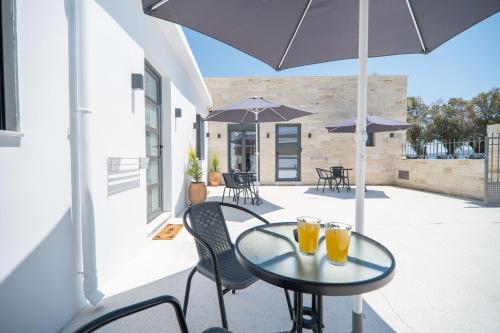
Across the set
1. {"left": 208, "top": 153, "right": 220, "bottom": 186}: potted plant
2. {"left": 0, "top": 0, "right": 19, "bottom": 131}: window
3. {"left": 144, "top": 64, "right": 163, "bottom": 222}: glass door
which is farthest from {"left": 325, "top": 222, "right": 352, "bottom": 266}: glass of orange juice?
{"left": 208, "top": 153, "right": 220, "bottom": 186}: potted plant

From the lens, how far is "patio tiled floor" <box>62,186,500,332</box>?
1610mm

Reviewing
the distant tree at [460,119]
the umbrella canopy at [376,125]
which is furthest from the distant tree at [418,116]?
the umbrella canopy at [376,125]

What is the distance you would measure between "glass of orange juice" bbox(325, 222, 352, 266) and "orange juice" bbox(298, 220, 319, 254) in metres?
0.08

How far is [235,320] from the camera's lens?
164cm

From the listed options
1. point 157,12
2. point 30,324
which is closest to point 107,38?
point 157,12

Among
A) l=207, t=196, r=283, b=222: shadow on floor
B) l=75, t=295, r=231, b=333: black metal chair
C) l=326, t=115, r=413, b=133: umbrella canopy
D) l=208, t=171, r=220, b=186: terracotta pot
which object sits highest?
l=326, t=115, r=413, b=133: umbrella canopy

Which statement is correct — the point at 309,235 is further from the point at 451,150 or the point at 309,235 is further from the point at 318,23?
the point at 451,150

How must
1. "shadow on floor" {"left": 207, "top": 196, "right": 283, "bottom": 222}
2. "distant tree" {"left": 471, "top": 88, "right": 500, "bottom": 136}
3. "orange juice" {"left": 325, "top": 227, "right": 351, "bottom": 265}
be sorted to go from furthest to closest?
"distant tree" {"left": 471, "top": 88, "right": 500, "bottom": 136} → "shadow on floor" {"left": 207, "top": 196, "right": 283, "bottom": 222} → "orange juice" {"left": 325, "top": 227, "right": 351, "bottom": 265}

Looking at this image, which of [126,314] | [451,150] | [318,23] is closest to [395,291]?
[126,314]

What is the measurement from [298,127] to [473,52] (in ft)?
54.0

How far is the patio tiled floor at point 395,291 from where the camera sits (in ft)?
5.28

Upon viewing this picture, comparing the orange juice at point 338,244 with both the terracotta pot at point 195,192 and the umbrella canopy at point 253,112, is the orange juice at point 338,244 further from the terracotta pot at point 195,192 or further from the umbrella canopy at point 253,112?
the terracotta pot at point 195,192

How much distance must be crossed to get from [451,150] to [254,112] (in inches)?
225

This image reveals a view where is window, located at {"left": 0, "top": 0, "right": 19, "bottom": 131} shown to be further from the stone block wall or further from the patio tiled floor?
the stone block wall
